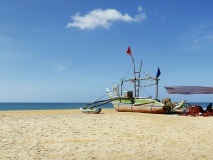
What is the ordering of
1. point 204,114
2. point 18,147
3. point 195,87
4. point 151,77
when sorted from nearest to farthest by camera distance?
point 18,147, point 204,114, point 195,87, point 151,77

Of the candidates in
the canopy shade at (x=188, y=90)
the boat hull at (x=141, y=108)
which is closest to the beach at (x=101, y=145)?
the boat hull at (x=141, y=108)

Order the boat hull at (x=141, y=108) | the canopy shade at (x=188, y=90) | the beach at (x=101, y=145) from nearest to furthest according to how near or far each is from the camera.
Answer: the beach at (x=101, y=145)
the boat hull at (x=141, y=108)
the canopy shade at (x=188, y=90)

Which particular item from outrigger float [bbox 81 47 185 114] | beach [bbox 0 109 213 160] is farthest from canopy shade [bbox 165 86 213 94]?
beach [bbox 0 109 213 160]

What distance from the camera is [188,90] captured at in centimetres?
3409

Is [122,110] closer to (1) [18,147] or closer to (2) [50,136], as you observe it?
(2) [50,136]

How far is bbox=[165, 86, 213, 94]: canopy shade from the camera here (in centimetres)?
3291

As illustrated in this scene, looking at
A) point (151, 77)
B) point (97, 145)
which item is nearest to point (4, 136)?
point (97, 145)

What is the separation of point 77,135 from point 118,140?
230 cm

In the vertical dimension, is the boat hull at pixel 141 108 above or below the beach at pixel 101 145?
above

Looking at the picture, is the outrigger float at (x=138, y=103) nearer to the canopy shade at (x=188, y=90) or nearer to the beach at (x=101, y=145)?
the canopy shade at (x=188, y=90)

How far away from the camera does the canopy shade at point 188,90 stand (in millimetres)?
32912

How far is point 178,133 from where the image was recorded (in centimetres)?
1462

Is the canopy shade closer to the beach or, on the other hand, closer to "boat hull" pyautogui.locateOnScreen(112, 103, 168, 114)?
"boat hull" pyautogui.locateOnScreen(112, 103, 168, 114)

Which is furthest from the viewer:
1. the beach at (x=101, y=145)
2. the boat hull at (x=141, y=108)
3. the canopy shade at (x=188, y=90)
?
the canopy shade at (x=188, y=90)
